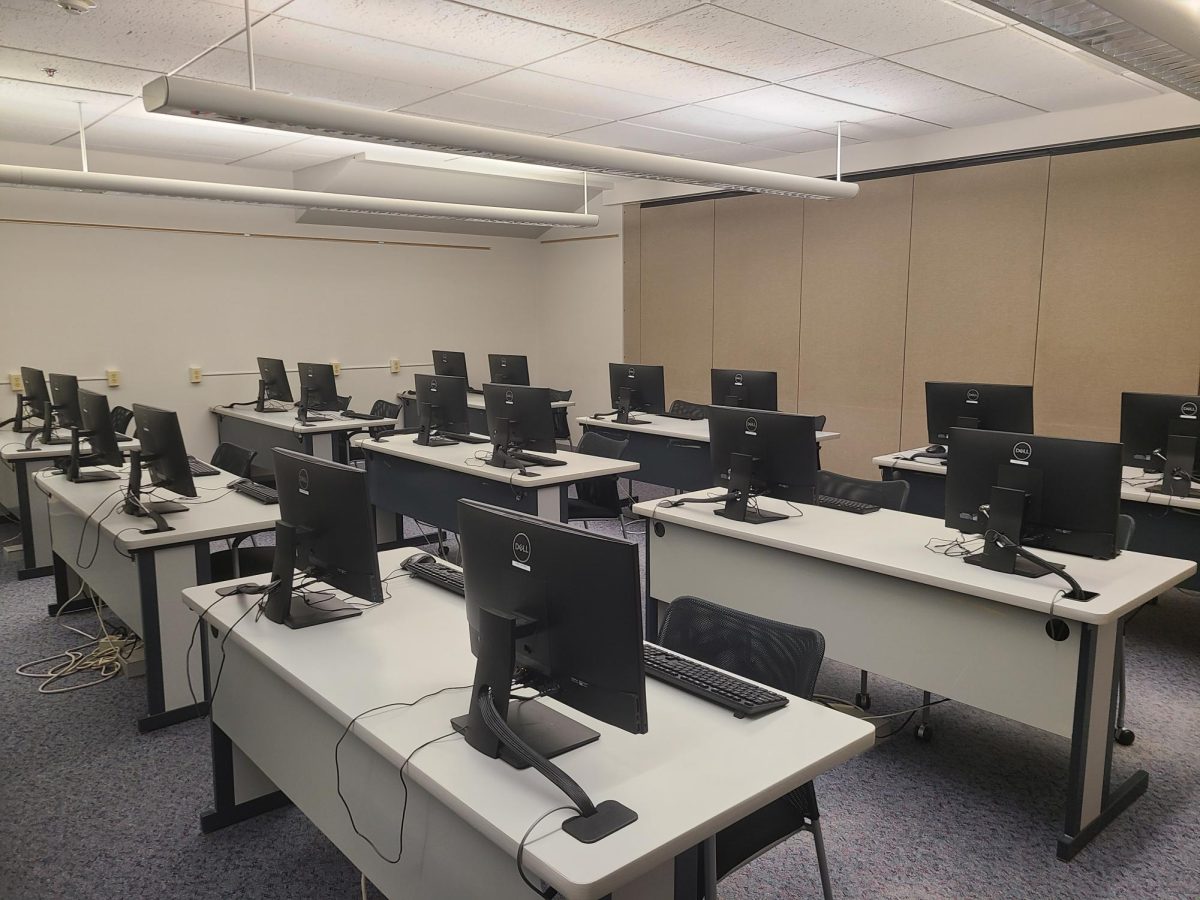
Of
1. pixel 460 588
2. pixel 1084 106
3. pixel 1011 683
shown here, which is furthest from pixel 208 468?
pixel 1084 106

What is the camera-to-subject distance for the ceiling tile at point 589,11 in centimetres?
347

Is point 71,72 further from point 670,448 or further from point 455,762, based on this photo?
point 455,762

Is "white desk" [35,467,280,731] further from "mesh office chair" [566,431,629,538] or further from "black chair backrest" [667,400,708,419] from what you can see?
"black chair backrest" [667,400,708,419]

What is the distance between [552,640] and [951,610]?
161 centimetres

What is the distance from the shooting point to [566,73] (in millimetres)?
4508

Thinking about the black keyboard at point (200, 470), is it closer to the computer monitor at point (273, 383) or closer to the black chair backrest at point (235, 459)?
the black chair backrest at point (235, 459)

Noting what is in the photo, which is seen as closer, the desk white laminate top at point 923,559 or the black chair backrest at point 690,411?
the desk white laminate top at point 923,559

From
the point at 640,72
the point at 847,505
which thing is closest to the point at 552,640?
the point at 847,505

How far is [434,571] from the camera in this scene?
2758 mm

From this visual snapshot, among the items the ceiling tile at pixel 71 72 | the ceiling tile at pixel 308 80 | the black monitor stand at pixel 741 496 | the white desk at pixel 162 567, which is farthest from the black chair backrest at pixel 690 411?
the ceiling tile at pixel 71 72

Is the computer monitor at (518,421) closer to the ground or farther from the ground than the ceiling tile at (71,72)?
closer to the ground

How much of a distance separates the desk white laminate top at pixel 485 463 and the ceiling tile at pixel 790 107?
7.59 feet

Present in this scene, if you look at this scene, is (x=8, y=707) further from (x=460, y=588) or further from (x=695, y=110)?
(x=695, y=110)

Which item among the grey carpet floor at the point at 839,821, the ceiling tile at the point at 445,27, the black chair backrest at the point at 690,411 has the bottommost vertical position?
the grey carpet floor at the point at 839,821
